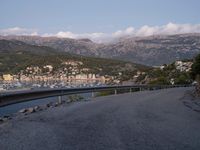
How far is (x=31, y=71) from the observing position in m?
174

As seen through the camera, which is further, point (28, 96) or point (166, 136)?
point (28, 96)

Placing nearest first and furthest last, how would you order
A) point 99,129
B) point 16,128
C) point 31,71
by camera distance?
point 99,129 < point 16,128 < point 31,71

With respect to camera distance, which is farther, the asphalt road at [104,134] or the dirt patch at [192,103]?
the dirt patch at [192,103]

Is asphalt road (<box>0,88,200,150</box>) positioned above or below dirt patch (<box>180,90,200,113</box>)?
above

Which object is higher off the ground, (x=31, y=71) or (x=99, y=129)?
(x=99, y=129)

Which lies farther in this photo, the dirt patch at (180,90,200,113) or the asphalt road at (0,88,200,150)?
the dirt patch at (180,90,200,113)

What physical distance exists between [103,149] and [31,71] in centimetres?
16805

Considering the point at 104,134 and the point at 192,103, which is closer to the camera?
the point at 104,134

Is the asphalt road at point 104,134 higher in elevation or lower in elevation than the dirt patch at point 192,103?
higher

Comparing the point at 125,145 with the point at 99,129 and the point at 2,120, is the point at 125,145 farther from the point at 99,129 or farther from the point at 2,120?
the point at 2,120

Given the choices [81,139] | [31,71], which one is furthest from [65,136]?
[31,71]

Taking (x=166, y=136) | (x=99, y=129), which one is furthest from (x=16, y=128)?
(x=166, y=136)

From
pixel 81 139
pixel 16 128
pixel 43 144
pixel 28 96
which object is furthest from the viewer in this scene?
pixel 28 96

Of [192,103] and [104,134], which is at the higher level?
[104,134]
